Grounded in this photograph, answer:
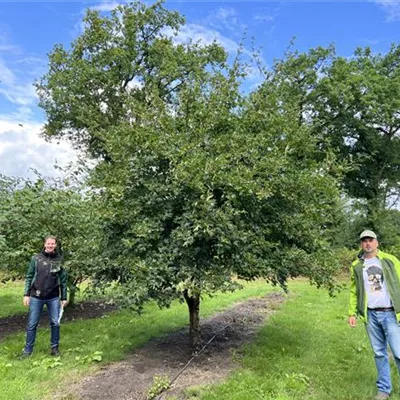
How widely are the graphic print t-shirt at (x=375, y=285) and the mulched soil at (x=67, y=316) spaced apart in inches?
196

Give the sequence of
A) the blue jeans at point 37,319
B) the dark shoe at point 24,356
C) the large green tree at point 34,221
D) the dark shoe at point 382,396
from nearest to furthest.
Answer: the dark shoe at point 382,396
the dark shoe at point 24,356
the blue jeans at point 37,319
the large green tree at point 34,221

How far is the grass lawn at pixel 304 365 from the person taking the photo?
4.75m

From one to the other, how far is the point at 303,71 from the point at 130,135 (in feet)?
76.3

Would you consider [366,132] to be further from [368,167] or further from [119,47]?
[119,47]

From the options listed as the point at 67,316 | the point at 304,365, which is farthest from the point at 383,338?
the point at 67,316

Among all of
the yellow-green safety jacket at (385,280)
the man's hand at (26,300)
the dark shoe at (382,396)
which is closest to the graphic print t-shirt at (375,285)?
the yellow-green safety jacket at (385,280)

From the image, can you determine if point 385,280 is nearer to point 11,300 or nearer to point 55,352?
point 55,352

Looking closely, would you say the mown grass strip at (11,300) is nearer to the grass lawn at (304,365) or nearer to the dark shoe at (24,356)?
the dark shoe at (24,356)

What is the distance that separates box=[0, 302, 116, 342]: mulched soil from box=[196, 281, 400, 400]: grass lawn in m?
3.44

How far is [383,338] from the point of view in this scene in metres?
4.78

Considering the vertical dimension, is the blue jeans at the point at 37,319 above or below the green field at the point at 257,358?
above

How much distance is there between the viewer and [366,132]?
86.5 ft

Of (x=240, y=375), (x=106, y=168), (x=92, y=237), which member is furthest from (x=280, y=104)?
(x=240, y=375)

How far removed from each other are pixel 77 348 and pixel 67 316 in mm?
3338
